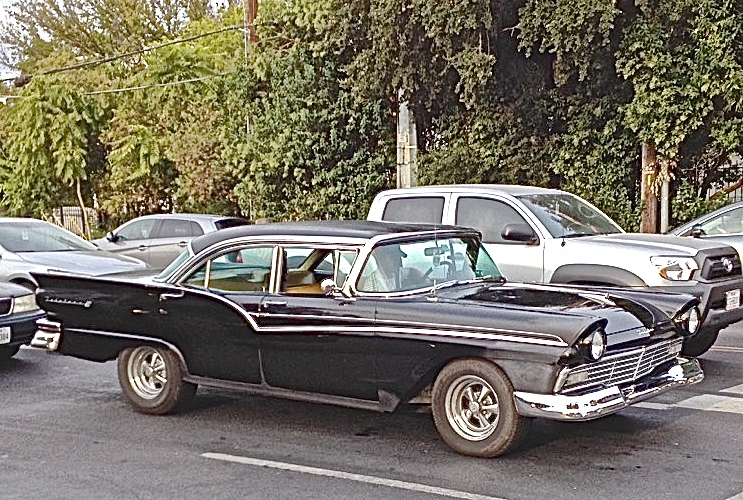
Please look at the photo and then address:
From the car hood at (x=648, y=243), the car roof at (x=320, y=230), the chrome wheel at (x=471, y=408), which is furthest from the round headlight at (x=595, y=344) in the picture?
the car hood at (x=648, y=243)

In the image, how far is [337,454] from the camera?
7.12 meters

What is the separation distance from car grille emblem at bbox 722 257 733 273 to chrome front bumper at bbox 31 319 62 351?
6.27 m

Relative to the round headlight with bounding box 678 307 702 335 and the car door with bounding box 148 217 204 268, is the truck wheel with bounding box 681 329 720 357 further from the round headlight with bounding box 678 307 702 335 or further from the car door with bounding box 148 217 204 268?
the car door with bounding box 148 217 204 268

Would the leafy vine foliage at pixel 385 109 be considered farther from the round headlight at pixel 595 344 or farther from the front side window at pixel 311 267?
the round headlight at pixel 595 344

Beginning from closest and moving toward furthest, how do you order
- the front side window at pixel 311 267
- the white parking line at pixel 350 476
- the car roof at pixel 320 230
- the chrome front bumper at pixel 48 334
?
the white parking line at pixel 350 476 < the front side window at pixel 311 267 < the car roof at pixel 320 230 < the chrome front bumper at pixel 48 334

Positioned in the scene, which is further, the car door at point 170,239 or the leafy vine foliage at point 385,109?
the leafy vine foliage at point 385,109

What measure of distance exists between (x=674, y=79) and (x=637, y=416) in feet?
43.7

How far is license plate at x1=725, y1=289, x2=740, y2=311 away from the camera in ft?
32.0

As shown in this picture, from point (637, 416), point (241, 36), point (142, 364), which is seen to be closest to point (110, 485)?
point (142, 364)

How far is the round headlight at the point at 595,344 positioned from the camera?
6.46 meters

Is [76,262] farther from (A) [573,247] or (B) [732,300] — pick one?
(B) [732,300]

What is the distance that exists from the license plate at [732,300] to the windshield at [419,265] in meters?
2.89

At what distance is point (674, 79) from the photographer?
19953mm

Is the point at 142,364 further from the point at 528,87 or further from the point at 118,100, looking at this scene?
the point at 118,100
